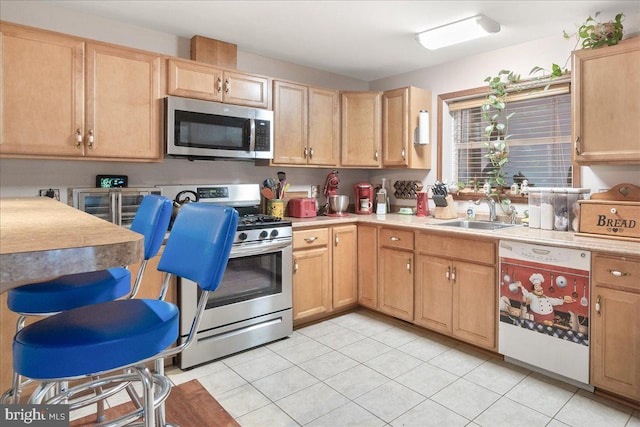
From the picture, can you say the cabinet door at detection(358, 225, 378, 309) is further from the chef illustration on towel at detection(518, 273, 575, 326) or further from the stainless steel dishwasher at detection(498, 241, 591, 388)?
the chef illustration on towel at detection(518, 273, 575, 326)

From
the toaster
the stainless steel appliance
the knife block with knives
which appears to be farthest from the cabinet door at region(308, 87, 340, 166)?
the stainless steel appliance

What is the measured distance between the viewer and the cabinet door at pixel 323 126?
145 inches

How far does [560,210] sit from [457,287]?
90 cm

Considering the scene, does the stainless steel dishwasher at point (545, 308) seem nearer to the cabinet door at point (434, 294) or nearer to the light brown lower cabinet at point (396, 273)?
the cabinet door at point (434, 294)

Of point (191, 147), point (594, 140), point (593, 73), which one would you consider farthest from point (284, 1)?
point (594, 140)

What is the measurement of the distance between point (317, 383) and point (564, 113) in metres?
2.73

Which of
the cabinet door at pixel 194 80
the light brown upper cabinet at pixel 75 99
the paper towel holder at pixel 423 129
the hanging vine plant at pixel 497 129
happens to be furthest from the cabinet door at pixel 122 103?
the hanging vine plant at pixel 497 129

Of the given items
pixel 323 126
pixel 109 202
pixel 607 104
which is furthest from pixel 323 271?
pixel 607 104

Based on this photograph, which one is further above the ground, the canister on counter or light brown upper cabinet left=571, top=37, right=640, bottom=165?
light brown upper cabinet left=571, top=37, right=640, bottom=165

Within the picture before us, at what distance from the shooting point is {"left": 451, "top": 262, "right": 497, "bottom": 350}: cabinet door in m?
2.76

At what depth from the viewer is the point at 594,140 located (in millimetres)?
2559

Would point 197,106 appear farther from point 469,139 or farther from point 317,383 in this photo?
point 469,139

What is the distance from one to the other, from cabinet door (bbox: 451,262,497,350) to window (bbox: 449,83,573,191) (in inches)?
40.6

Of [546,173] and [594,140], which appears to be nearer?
[594,140]
